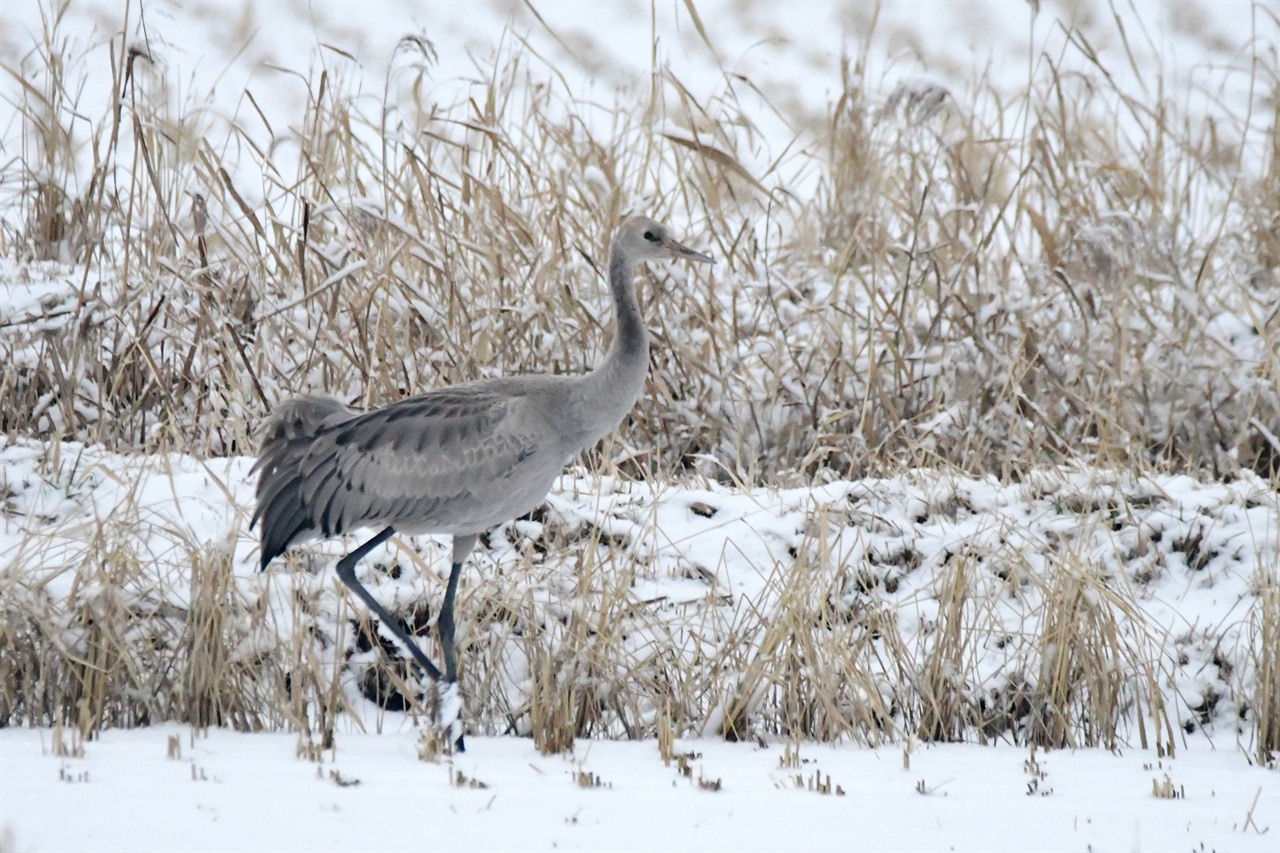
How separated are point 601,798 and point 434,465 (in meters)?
1.10

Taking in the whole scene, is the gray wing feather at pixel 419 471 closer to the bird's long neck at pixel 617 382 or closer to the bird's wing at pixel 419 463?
the bird's wing at pixel 419 463

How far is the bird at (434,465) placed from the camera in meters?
4.36

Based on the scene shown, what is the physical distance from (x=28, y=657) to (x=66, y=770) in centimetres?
69

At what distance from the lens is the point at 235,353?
20.3ft

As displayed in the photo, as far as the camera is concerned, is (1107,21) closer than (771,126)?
No

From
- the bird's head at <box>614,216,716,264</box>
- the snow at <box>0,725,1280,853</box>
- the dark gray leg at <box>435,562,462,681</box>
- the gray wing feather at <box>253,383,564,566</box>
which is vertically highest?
the bird's head at <box>614,216,716,264</box>

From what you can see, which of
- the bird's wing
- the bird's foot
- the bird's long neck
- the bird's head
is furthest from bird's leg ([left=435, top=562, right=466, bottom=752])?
the bird's head

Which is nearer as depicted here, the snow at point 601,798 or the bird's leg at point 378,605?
the snow at point 601,798

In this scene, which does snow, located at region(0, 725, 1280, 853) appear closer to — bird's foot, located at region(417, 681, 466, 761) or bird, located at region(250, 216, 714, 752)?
bird's foot, located at region(417, 681, 466, 761)

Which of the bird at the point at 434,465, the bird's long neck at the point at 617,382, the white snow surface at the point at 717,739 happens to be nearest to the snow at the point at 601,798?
the white snow surface at the point at 717,739

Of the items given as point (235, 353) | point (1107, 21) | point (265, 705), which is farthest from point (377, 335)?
point (1107, 21)

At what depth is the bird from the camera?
172 inches

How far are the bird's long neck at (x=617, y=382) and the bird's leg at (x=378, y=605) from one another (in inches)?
24.9

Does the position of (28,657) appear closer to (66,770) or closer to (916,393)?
(66,770)
